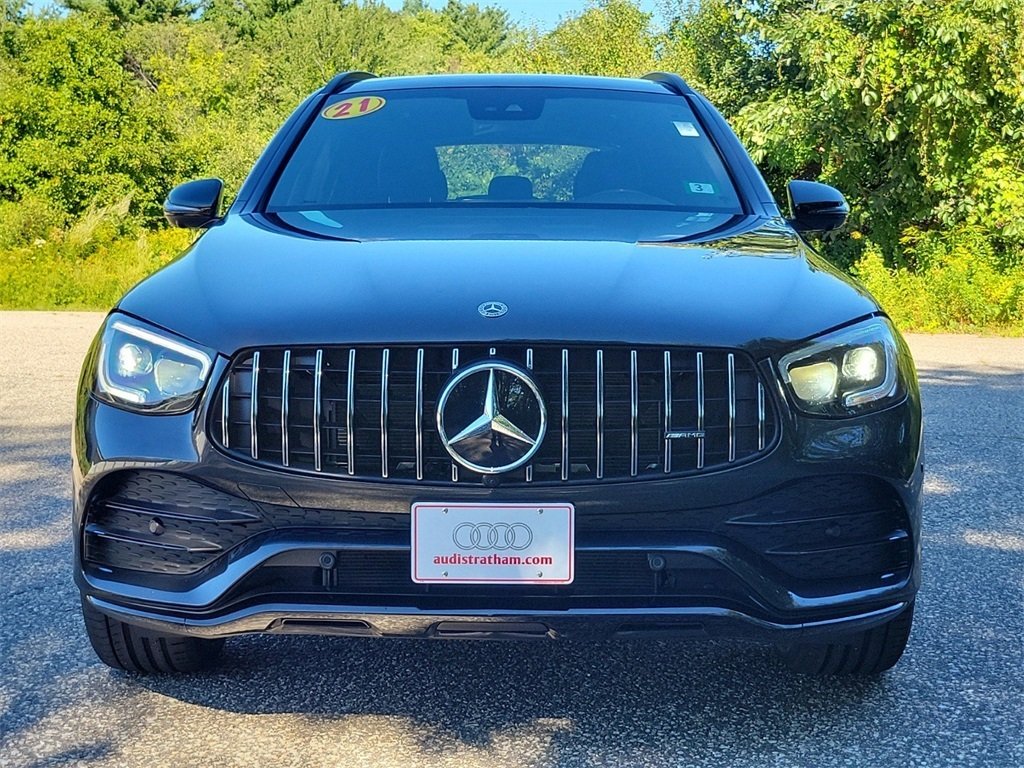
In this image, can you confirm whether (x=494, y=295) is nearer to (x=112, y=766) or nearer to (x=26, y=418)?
(x=112, y=766)

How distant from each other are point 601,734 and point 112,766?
3.47 feet

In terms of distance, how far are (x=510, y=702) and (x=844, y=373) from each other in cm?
112

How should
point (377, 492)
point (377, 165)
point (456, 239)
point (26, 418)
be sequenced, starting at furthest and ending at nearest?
point (26, 418) < point (377, 165) < point (456, 239) < point (377, 492)

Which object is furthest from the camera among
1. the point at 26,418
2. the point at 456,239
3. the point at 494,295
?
the point at 26,418

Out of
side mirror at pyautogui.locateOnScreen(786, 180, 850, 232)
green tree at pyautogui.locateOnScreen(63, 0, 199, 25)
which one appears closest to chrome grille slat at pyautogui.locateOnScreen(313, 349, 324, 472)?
side mirror at pyautogui.locateOnScreen(786, 180, 850, 232)

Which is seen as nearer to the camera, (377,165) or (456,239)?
(456,239)

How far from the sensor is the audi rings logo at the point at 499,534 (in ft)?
9.07

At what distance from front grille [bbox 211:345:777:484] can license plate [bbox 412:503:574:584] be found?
0.06m

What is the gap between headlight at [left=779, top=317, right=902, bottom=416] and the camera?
2879mm

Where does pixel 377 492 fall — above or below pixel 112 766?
above

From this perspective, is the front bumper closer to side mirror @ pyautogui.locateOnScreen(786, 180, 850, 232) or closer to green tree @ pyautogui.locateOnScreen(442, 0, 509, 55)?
side mirror @ pyautogui.locateOnScreen(786, 180, 850, 232)

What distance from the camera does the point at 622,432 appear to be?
9.20 feet

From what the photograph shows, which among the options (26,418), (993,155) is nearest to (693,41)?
(993,155)

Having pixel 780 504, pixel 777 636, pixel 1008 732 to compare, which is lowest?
pixel 1008 732
